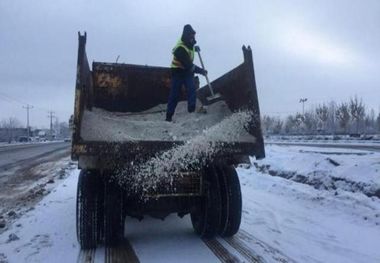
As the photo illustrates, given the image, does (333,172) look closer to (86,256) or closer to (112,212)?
(112,212)

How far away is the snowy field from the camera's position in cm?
560

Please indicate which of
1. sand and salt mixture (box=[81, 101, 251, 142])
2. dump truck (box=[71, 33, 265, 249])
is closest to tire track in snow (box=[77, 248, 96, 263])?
dump truck (box=[71, 33, 265, 249])

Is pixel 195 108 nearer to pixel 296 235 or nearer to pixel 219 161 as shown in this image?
pixel 219 161

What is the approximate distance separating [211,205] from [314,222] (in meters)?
2.41

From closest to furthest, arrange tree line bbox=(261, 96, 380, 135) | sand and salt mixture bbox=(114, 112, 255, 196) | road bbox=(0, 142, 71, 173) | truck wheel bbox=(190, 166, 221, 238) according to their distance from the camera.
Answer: sand and salt mixture bbox=(114, 112, 255, 196), truck wheel bbox=(190, 166, 221, 238), road bbox=(0, 142, 71, 173), tree line bbox=(261, 96, 380, 135)

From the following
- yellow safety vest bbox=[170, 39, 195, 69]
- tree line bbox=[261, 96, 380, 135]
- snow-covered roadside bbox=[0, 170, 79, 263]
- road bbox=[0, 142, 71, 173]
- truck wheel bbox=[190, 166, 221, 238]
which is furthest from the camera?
tree line bbox=[261, 96, 380, 135]

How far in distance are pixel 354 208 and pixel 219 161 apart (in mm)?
3798

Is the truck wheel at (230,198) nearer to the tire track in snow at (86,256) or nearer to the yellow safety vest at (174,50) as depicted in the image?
the tire track in snow at (86,256)

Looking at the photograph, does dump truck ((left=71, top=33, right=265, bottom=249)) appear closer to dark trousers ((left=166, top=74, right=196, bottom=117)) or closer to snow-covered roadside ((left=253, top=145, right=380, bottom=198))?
dark trousers ((left=166, top=74, right=196, bottom=117))

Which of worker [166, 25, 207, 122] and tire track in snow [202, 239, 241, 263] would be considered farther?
worker [166, 25, 207, 122]

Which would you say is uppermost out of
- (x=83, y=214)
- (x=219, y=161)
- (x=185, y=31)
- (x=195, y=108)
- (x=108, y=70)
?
(x=185, y=31)

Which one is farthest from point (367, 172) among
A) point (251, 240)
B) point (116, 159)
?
point (116, 159)

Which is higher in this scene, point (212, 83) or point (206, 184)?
point (212, 83)

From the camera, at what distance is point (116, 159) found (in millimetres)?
5316
